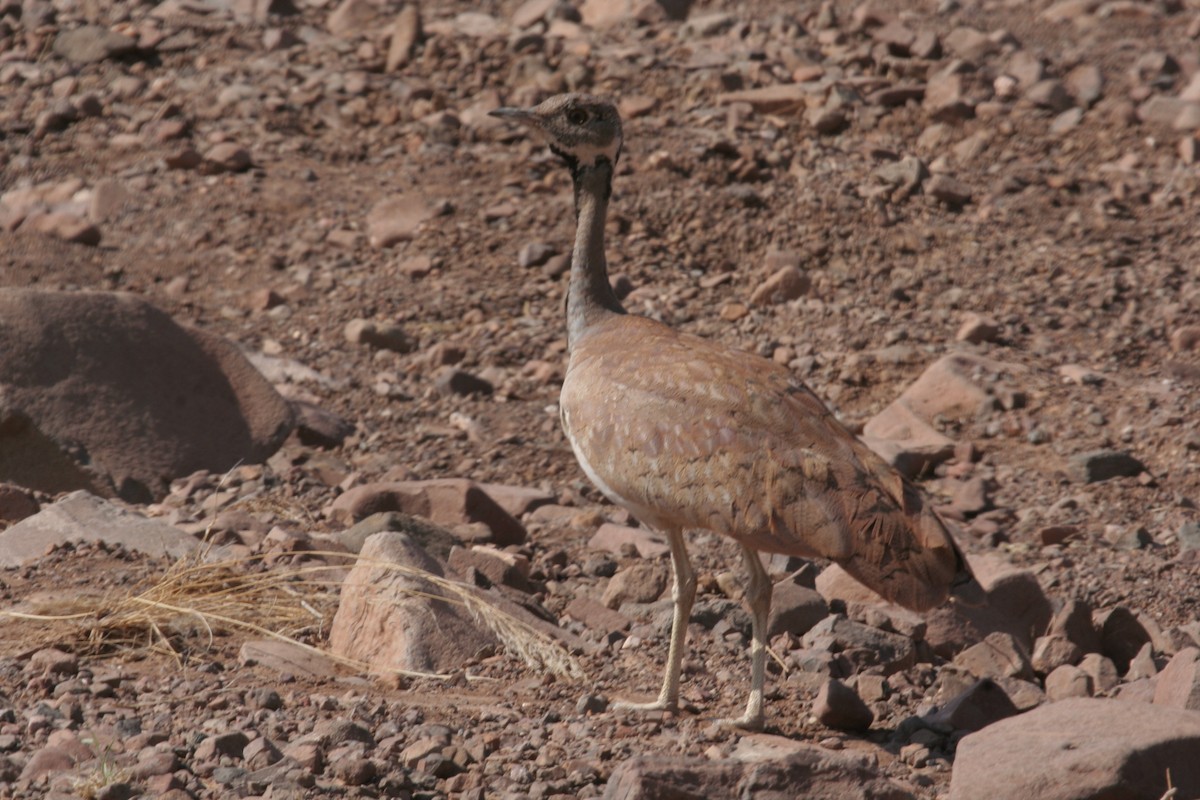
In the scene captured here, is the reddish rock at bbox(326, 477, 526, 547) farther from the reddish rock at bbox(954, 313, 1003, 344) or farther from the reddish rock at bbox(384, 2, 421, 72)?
the reddish rock at bbox(384, 2, 421, 72)

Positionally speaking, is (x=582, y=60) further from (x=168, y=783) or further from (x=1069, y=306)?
(x=168, y=783)

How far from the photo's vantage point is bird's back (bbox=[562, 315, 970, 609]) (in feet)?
16.1

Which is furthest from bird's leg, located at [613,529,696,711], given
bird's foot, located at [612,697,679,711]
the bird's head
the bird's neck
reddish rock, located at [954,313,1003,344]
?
reddish rock, located at [954,313,1003,344]

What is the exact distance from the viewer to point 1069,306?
1042 centimetres

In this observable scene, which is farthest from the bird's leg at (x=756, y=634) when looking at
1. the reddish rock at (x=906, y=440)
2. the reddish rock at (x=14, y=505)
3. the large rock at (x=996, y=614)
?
the reddish rock at (x=14, y=505)

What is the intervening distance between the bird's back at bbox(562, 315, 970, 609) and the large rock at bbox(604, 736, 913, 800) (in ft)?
2.72

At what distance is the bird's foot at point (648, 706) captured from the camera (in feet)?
17.4

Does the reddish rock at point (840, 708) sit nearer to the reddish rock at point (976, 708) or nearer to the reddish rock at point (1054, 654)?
the reddish rock at point (976, 708)

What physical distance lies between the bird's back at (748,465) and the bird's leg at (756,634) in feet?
1.00

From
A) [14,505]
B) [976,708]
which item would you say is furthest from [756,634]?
[14,505]

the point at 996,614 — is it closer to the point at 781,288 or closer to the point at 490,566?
the point at 490,566

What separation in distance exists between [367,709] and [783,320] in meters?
5.88

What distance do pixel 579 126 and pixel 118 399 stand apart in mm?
→ 3318

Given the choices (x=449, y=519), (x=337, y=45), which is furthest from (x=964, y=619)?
(x=337, y=45)
